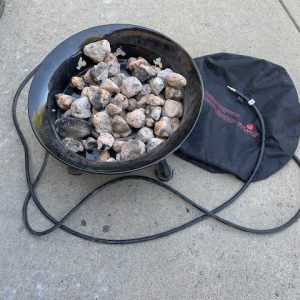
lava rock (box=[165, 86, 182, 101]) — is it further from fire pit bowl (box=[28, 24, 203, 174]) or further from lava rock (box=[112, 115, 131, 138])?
lava rock (box=[112, 115, 131, 138])

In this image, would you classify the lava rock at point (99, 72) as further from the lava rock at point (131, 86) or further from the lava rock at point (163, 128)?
the lava rock at point (163, 128)

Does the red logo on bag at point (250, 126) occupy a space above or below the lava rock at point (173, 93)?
below

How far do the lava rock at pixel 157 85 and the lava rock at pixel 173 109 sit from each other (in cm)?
6

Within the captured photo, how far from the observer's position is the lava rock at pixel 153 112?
1207 millimetres

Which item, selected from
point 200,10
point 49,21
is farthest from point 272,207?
point 49,21

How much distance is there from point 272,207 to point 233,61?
54 centimetres

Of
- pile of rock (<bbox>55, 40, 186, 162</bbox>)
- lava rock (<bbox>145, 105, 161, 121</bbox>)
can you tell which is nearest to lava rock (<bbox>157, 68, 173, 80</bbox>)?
pile of rock (<bbox>55, 40, 186, 162</bbox>)

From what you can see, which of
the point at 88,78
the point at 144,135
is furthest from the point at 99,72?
the point at 144,135

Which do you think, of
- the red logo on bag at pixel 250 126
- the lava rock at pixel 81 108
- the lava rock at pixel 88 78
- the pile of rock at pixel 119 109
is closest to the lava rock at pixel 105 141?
the pile of rock at pixel 119 109

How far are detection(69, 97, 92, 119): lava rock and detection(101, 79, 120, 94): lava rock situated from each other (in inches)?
2.7

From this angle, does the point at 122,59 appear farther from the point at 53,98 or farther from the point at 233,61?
the point at 233,61

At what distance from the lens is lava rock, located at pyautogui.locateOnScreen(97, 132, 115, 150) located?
3.81 ft

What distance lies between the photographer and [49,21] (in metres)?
1.72

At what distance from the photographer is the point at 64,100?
123 centimetres
